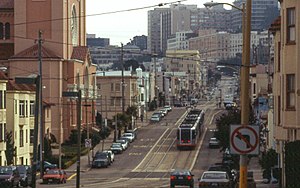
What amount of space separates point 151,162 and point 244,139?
6260cm

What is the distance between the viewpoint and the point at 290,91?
37.2 metres

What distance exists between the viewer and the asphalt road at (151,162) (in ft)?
212

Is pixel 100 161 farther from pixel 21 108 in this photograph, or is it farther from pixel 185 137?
pixel 185 137

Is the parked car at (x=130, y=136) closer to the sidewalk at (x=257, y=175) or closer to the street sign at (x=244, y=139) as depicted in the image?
the sidewalk at (x=257, y=175)

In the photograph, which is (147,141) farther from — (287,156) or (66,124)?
(287,156)

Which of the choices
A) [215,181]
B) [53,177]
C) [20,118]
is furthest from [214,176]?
[20,118]

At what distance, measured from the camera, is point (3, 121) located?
72.9m

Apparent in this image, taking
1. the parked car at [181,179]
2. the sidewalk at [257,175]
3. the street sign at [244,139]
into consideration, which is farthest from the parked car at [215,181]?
the street sign at [244,139]

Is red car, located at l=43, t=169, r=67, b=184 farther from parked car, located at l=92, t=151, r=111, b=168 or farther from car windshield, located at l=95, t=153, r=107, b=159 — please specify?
car windshield, located at l=95, t=153, r=107, b=159

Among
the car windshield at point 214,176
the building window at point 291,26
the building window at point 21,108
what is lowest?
the car windshield at point 214,176

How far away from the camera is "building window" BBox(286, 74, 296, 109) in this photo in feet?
121

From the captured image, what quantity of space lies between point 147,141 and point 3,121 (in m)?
32.4

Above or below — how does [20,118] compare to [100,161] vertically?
above

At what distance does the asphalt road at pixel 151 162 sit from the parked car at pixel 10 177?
5.35 metres
